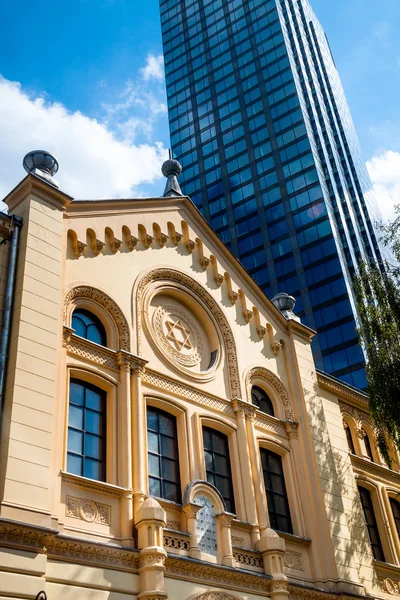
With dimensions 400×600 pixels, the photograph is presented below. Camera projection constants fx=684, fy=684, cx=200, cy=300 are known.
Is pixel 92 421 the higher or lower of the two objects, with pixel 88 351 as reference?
lower

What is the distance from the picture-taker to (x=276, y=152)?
78125 millimetres

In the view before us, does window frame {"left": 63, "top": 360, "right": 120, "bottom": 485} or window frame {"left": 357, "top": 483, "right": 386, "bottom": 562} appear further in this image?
window frame {"left": 357, "top": 483, "right": 386, "bottom": 562}

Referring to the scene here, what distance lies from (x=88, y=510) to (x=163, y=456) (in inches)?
123

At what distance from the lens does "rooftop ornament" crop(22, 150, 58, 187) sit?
17359mm

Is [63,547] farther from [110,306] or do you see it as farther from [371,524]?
[371,524]

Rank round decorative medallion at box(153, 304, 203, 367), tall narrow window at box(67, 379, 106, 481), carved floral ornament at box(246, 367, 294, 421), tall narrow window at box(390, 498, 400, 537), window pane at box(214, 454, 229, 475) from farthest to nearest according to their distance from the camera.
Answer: tall narrow window at box(390, 498, 400, 537)
carved floral ornament at box(246, 367, 294, 421)
round decorative medallion at box(153, 304, 203, 367)
window pane at box(214, 454, 229, 475)
tall narrow window at box(67, 379, 106, 481)

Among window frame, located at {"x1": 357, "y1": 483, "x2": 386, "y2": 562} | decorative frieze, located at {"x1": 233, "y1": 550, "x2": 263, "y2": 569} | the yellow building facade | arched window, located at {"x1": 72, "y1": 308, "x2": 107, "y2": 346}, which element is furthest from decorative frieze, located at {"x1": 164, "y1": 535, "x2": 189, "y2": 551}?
window frame, located at {"x1": 357, "y1": 483, "x2": 386, "y2": 562}

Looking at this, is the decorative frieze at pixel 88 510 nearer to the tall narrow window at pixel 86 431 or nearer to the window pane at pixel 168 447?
the tall narrow window at pixel 86 431

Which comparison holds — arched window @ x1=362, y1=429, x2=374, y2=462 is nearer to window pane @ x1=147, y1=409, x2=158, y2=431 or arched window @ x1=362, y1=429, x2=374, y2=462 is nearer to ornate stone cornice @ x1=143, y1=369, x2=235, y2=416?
ornate stone cornice @ x1=143, y1=369, x2=235, y2=416

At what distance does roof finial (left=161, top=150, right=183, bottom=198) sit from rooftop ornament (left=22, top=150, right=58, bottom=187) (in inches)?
222

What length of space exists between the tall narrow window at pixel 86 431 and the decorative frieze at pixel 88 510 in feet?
2.36

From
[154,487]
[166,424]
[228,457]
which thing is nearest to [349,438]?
[228,457]

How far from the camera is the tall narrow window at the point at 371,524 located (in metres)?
21.7

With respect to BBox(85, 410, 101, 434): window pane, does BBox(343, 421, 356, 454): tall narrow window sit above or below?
above
